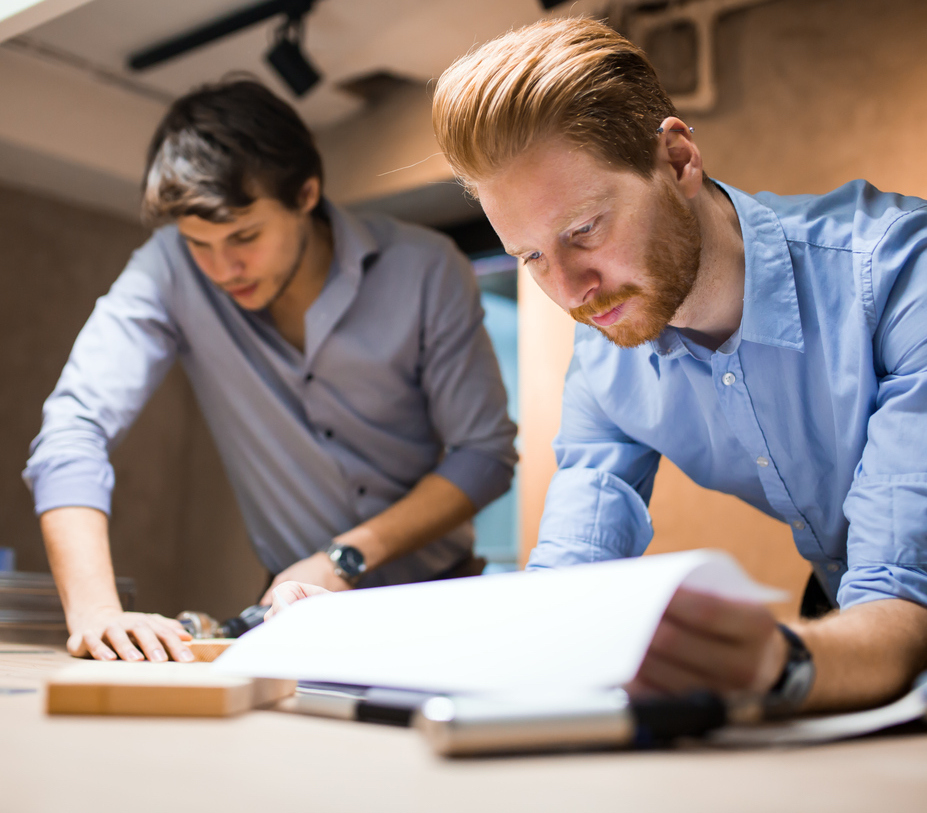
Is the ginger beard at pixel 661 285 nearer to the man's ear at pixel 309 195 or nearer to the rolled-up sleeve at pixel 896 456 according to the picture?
the rolled-up sleeve at pixel 896 456

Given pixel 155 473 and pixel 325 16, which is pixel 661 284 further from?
pixel 155 473

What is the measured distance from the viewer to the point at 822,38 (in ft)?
7.70

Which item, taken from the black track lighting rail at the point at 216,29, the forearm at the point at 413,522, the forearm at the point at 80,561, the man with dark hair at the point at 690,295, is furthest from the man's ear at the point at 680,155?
the black track lighting rail at the point at 216,29

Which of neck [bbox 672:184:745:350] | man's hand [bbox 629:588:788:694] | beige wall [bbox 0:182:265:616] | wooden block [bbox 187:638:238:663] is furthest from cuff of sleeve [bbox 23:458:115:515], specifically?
beige wall [bbox 0:182:265:616]

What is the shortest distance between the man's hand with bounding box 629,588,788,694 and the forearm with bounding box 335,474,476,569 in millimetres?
1046

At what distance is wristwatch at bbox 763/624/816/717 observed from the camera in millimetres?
567

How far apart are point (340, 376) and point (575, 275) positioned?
2.75 ft

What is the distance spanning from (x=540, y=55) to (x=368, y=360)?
81cm

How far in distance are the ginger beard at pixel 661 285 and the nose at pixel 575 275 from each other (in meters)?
0.02

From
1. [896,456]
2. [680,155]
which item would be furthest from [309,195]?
[896,456]

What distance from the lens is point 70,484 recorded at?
153 cm

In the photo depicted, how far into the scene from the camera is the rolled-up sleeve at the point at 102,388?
5.08ft

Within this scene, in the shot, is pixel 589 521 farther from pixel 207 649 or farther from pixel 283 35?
pixel 283 35

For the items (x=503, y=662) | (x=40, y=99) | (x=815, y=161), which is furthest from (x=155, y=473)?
(x=503, y=662)
